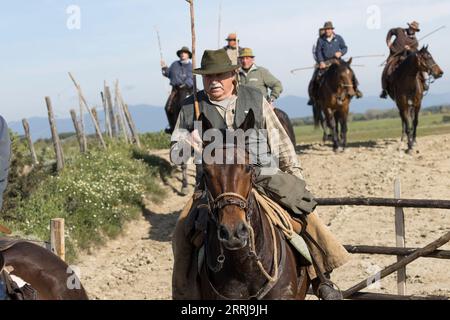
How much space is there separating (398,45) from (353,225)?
8.39m

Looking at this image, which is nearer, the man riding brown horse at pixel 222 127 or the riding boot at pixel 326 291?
the man riding brown horse at pixel 222 127

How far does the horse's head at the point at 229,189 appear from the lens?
4945 mm

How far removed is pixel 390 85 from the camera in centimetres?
2038

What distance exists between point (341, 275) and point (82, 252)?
4991mm

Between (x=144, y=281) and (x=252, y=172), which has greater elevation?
(x=252, y=172)

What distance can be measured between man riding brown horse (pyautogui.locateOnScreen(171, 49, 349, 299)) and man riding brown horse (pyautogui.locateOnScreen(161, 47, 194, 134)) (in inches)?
474

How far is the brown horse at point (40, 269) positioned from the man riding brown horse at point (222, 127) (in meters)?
0.93

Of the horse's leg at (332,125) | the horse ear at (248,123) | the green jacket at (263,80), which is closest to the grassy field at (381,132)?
the horse's leg at (332,125)

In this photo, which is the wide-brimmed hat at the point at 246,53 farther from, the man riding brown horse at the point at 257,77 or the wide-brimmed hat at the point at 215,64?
the wide-brimmed hat at the point at 215,64

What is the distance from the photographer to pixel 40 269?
18.6 ft

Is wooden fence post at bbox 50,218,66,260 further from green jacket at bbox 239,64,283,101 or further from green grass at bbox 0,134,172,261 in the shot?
green jacket at bbox 239,64,283,101

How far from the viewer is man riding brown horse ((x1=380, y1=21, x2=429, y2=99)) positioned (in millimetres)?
20427
